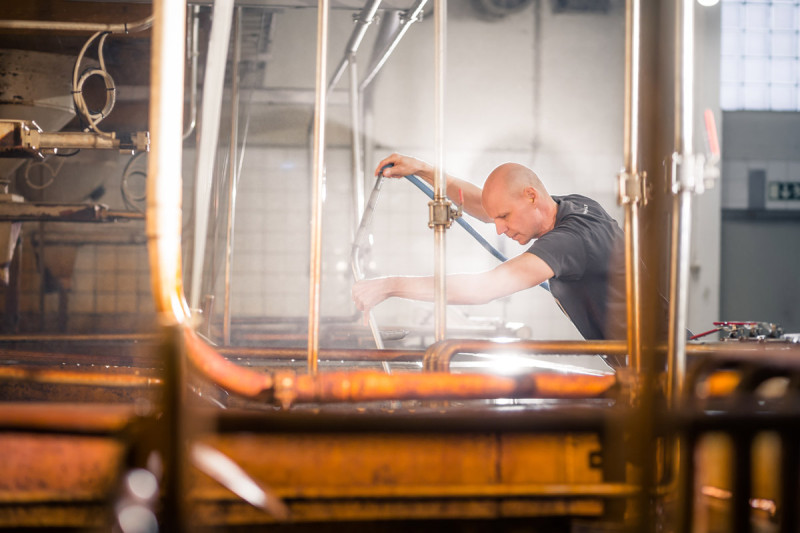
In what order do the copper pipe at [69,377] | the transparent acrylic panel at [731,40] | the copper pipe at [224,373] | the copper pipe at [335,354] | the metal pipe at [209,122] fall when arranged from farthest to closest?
the transparent acrylic panel at [731,40] < the copper pipe at [335,354] < the copper pipe at [69,377] < the metal pipe at [209,122] < the copper pipe at [224,373]

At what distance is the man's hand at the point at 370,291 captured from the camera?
4.34ft

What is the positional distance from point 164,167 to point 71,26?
170 centimetres

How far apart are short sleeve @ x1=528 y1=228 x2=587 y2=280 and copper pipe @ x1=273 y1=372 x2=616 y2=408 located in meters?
0.96

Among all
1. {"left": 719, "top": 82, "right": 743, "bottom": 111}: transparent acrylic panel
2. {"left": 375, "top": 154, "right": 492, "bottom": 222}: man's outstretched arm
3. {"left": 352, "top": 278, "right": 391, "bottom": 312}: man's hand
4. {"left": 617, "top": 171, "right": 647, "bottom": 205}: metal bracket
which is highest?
{"left": 719, "top": 82, "right": 743, "bottom": 111}: transparent acrylic panel

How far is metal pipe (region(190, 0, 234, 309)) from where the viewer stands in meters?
0.71

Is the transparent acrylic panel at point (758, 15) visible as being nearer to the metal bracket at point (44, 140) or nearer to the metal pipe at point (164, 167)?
the metal bracket at point (44, 140)

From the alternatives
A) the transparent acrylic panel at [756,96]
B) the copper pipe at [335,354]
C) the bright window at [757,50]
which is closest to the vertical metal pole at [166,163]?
the copper pipe at [335,354]

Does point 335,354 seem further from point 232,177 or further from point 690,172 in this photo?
point 232,177

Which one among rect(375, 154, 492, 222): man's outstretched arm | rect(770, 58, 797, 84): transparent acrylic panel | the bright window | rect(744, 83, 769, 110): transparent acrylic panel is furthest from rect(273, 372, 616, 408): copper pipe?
rect(770, 58, 797, 84): transparent acrylic panel

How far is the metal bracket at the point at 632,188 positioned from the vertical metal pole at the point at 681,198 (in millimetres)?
63

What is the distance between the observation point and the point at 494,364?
8.69 ft

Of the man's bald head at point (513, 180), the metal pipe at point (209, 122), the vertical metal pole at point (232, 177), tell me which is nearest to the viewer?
the metal pipe at point (209, 122)

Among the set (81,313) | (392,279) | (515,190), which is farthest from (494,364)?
(81,313)

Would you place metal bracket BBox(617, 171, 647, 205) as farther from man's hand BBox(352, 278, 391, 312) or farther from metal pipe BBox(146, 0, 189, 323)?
man's hand BBox(352, 278, 391, 312)
